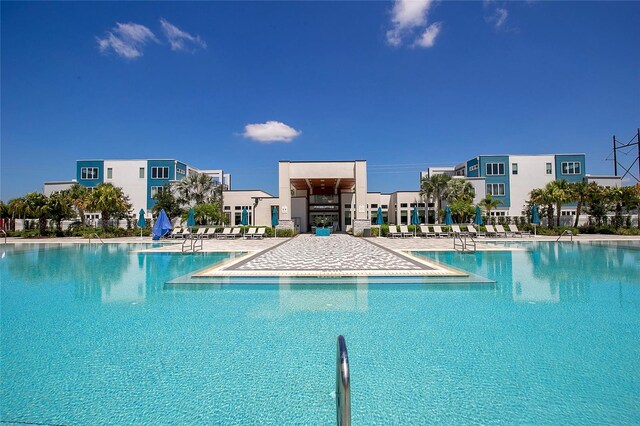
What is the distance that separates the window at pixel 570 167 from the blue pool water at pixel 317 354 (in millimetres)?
38623

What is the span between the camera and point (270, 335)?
4832 millimetres

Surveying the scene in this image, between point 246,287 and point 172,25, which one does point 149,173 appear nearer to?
point 172,25

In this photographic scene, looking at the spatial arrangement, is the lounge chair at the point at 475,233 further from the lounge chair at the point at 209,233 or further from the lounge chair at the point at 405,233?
the lounge chair at the point at 209,233

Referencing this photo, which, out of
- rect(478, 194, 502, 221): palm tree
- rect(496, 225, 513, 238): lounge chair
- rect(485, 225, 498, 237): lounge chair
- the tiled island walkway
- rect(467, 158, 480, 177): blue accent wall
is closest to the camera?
the tiled island walkway

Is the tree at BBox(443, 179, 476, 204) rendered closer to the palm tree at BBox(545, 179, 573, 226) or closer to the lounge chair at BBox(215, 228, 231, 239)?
the palm tree at BBox(545, 179, 573, 226)

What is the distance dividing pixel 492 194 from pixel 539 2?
99.6ft

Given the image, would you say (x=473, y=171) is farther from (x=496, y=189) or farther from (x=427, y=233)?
(x=427, y=233)

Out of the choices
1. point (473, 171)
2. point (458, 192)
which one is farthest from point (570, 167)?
point (458, 192)

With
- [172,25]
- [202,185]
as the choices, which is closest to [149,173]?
[202,185]

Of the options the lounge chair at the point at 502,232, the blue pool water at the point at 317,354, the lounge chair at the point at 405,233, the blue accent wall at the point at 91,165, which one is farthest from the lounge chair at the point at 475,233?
the blue accent wall at the point at 91,165

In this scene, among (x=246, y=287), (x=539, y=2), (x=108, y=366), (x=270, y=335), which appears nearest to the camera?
(x=108, y=366)

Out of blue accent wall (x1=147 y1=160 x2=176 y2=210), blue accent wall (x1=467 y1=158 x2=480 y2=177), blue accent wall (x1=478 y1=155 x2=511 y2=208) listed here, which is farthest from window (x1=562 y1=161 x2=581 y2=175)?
blue accent wall (x1=147 y1=160 x2=176 y2=210)

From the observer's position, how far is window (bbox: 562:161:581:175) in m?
39.5

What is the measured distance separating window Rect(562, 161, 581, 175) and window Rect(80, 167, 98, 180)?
5381cm
